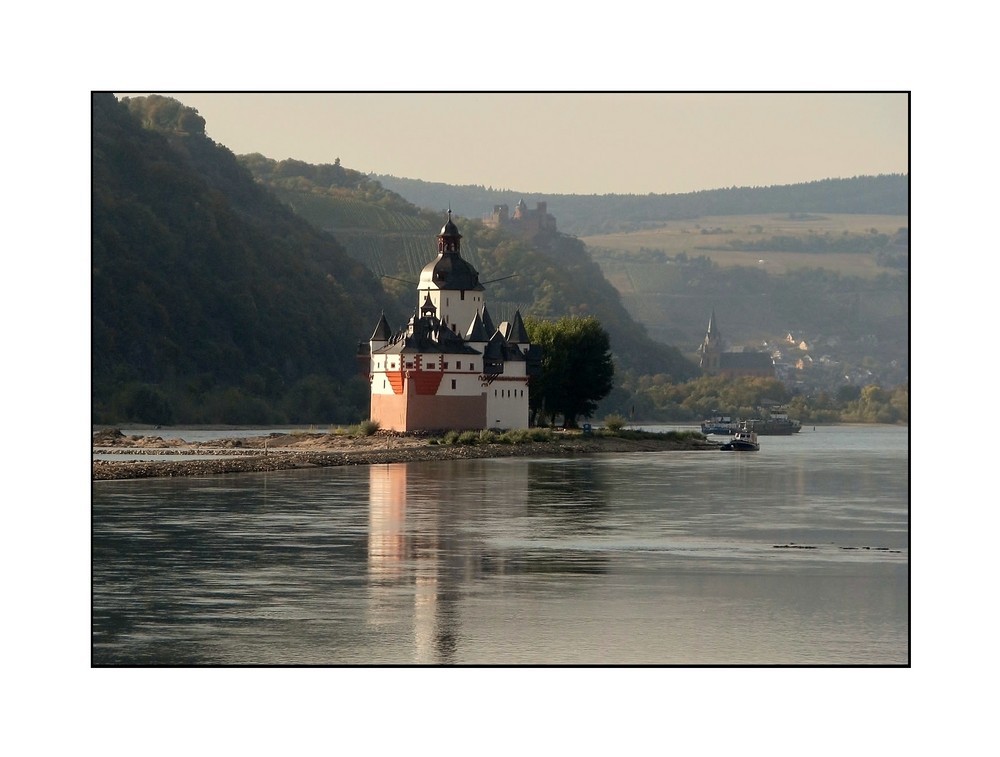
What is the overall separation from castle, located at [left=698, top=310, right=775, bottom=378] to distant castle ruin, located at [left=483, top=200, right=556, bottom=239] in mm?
24375

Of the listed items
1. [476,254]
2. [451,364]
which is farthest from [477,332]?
[476,254]

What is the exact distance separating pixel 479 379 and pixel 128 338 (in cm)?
3429

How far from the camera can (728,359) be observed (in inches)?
7165

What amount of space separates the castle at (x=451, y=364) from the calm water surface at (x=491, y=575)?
2669 centimetres

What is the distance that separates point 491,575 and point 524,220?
134 m

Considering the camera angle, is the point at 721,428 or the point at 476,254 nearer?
the point at 721,428

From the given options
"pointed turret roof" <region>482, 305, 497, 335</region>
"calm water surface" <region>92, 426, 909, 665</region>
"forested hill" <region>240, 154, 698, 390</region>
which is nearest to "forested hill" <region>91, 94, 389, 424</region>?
"forested hill" <region>240, 154, 698, 390</region>

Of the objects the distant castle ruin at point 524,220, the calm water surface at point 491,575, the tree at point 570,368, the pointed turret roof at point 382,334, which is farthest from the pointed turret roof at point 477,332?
the distant castle ruin at point 524,220

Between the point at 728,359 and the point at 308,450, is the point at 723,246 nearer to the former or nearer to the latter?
the point at 728,359

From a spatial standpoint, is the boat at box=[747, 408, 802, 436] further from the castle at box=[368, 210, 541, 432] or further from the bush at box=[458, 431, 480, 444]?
the bush at box=[458, 431, 480, 444]

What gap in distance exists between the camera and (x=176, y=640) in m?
19.5

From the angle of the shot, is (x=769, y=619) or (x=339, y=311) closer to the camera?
(x=769, y=619)
